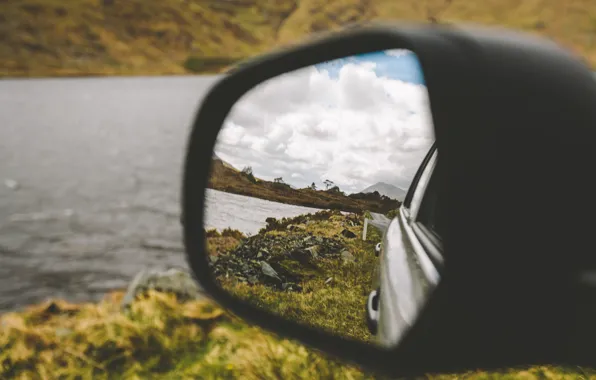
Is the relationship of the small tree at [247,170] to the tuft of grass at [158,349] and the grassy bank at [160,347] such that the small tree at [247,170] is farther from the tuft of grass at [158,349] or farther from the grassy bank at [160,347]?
the tuft of grass at [158,349]

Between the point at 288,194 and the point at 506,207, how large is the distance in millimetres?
685

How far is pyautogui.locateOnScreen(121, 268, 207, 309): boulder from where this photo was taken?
5.38 m

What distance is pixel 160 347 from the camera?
162 inches

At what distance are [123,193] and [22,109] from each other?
166 m

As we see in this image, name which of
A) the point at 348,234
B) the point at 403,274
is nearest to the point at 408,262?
the point at 403,274

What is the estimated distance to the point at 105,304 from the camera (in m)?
5.87

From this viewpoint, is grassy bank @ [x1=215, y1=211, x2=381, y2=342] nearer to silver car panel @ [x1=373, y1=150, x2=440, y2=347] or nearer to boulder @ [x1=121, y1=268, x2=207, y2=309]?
silver car panel @ [x1=373, y1=150, x2=440, y2=347]

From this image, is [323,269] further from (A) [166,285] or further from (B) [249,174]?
(A) [166,285]

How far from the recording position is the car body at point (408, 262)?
85 centimetres

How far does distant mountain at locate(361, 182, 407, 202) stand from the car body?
0.16 feet

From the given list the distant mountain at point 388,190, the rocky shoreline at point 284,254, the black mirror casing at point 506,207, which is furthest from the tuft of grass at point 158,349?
the black mirror casing at point 506,207

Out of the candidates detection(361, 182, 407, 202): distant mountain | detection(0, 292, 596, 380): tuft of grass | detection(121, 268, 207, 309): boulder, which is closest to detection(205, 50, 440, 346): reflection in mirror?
detection(361, 182, 407, 202): distant mountain

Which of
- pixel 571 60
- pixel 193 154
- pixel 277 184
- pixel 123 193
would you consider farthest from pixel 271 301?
pixel 123 193

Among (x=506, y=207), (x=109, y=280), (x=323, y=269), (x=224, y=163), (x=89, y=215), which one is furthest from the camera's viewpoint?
(x=89, y=215)
